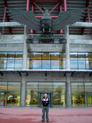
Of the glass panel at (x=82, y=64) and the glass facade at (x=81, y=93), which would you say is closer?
the glass facade at (x=81, y=93)

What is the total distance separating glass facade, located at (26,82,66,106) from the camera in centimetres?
2042

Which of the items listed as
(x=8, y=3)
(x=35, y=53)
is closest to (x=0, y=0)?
(x=8, y=3)

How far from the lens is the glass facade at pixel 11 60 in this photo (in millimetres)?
22250

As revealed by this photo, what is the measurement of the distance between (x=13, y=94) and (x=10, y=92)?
523 mm

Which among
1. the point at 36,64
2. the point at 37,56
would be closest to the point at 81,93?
the point at 36,64

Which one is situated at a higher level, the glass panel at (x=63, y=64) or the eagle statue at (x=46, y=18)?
the eagle statue at (x=46, y=18)

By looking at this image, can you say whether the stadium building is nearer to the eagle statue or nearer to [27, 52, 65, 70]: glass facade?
[27, 52, 65, 70]: glass facade

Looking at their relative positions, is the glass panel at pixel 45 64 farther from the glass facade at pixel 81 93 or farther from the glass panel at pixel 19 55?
the glass facade at pixel 81 93

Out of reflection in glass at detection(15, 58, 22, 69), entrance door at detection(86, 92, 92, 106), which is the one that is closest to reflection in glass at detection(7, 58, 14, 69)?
reflection in glass at detection(15, 58, 22, 69)

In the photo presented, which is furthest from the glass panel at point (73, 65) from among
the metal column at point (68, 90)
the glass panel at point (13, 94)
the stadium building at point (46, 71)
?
the glass panel at point (13, 94)

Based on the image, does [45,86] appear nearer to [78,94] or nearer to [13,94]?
[13,94]

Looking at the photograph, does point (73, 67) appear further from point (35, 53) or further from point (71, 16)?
point (71, 16)

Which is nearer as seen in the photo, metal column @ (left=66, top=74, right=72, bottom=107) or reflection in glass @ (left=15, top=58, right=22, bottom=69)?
metal column @ (left=66, top=74, right=72, bottom=107)

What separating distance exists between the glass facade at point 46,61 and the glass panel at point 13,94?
335cm
